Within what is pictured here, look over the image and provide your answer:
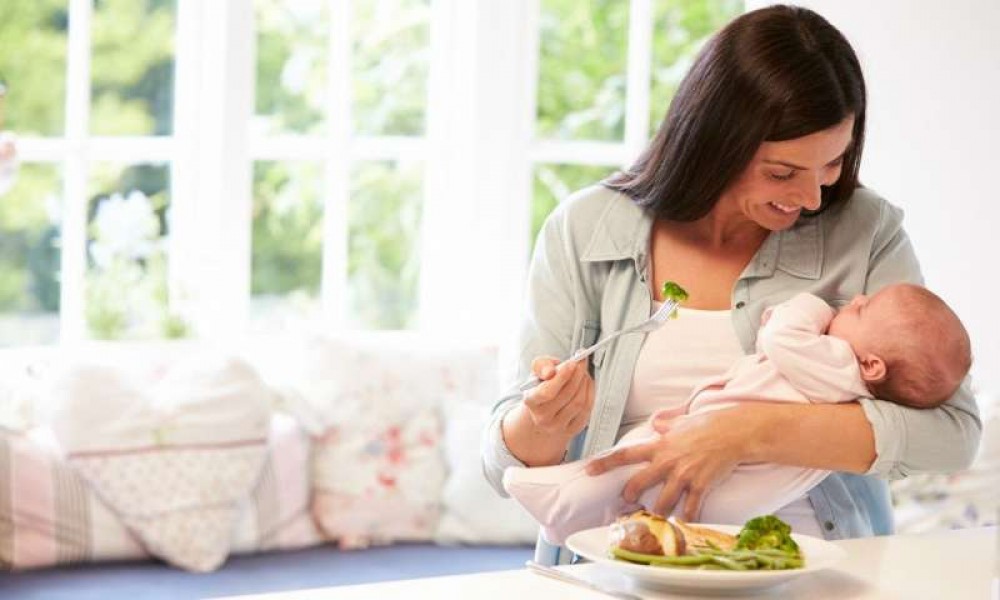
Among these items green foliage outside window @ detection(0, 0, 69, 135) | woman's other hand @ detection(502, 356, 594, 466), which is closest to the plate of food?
woman's other hand @ detection(502, 356, 594, 466)

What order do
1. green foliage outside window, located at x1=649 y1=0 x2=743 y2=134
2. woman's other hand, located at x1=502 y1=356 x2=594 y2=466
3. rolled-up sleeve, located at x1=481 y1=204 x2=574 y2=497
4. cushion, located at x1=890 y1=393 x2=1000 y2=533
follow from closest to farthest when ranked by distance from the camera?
1. woman's other hand, located at x1=502 y1=356 x2=594 y2=466
2. rolled-up sleeve, located at x1=481 y1=204 x2=574 y2=497
3. cushion, located at x1=890 y1=393 x2=1000 y2=533
4. green foliage outside window, located at x1=649 y1=0 x2=743 y2=134

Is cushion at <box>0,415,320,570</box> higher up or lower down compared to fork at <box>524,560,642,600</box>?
lower down

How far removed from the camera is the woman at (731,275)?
2.03 metres

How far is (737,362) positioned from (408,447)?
1834 millimetres

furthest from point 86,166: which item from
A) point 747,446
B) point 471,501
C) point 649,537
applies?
point 649,537

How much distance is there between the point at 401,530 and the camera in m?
3.83

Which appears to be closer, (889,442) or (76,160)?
(889,442)

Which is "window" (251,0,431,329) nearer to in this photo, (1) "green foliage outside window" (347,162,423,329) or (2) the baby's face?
(1) "green foliage outside window" (347,162,423,329)

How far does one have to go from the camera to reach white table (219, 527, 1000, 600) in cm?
163

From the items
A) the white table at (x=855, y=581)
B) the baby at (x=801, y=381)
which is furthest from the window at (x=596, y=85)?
the white table at (x=855, y=581)

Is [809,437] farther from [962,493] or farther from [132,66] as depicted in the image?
[132,66]

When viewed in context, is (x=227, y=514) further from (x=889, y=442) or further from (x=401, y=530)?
(x=889, y=442)

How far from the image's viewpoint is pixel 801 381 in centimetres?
207

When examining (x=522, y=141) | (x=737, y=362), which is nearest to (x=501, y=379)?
(x=522, y=141)
